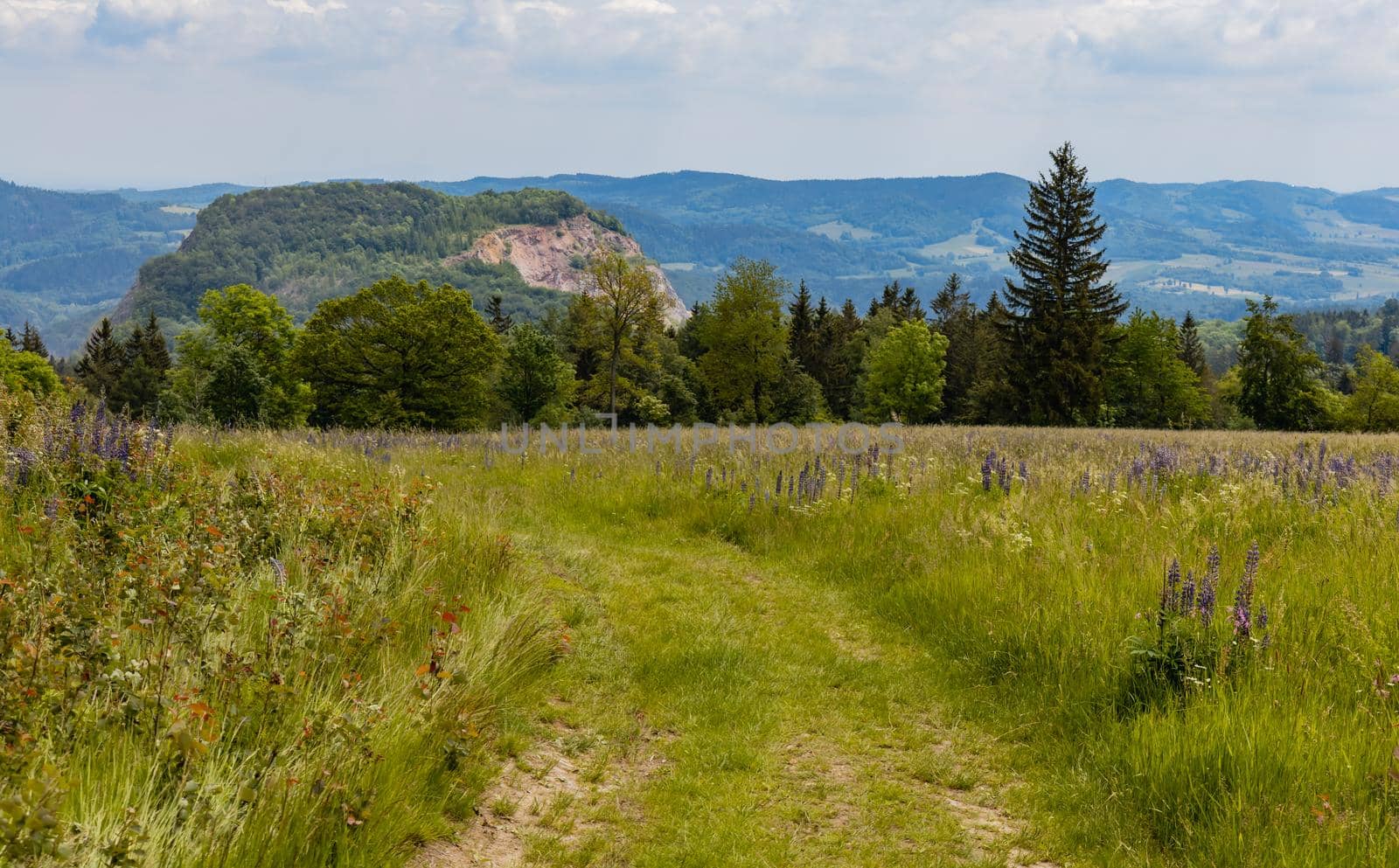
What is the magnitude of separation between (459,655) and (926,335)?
62694 mm

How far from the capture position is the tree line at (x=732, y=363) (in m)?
43.6

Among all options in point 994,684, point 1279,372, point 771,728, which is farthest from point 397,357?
point 1279,372

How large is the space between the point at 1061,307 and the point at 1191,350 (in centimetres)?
4538

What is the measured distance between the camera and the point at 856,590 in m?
7.95

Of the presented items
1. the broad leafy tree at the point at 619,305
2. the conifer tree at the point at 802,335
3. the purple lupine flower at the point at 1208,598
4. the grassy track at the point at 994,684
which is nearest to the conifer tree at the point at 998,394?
the broad leafy tree at the point at 619,305

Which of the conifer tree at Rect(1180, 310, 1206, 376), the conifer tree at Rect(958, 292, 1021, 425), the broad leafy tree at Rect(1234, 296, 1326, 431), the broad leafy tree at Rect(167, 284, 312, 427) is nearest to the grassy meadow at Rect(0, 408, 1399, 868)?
the broad leafy tree at Rect(167, 284, 312, 427)

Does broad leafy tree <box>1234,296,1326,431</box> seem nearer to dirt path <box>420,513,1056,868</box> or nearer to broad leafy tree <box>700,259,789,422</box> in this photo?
broad leafy tree <box>700,259,789,422</box>

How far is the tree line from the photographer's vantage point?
4356 cm

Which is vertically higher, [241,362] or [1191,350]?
[1191,350]

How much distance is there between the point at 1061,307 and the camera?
47.2 metres

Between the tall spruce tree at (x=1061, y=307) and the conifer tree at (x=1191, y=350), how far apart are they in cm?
3790

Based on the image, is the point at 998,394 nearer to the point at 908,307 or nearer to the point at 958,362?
the point at 958,362

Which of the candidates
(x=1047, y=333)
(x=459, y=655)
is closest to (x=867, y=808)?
(x=459, y=655)

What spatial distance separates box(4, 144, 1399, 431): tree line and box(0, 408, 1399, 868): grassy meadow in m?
27.4
